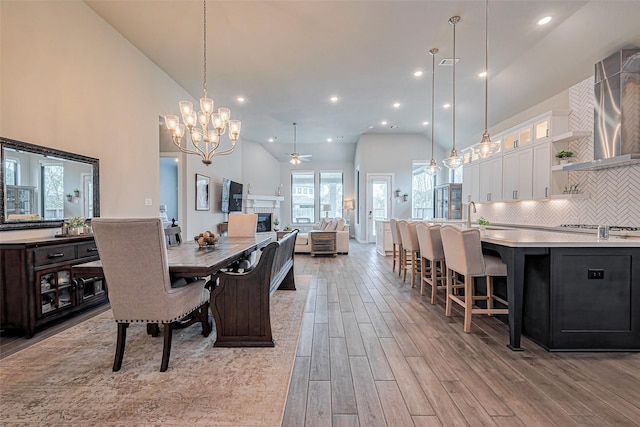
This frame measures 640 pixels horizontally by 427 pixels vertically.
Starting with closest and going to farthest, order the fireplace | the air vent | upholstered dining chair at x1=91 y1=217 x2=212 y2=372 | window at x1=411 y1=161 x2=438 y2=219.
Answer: upholstered dining chair at x1=91 y1=217 x2=212 y2=372, the air vent, window at x1=411 y1=161 x2=438 y2=219, the fireplace

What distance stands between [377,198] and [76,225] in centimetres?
834

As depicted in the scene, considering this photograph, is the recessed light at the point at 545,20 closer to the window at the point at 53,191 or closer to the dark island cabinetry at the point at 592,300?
the dark island cabinetry at the point at 592,300

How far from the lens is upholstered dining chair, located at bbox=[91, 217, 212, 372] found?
1.90 m

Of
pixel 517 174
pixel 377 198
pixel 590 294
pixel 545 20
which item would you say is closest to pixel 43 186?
pixel 590 294

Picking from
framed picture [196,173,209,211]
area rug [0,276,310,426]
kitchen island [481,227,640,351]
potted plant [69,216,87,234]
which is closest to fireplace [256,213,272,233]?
framed picture [196,173,209,211]

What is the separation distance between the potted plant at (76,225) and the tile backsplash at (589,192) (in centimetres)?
694

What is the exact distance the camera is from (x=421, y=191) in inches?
410

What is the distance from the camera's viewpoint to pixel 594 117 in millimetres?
3953

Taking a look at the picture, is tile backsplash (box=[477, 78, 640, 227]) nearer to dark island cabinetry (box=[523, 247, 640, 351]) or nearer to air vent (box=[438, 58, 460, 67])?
air vent (box=[438, 58, 460, 67])

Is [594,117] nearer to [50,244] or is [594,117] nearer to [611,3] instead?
[611,3]

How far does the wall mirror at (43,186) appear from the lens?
267cm

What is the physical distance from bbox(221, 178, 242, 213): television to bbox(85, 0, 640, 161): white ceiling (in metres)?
2.50

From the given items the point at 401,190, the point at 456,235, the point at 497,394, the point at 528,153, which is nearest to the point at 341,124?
the point at 401,190

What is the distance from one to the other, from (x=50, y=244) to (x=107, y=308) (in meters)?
1.13
